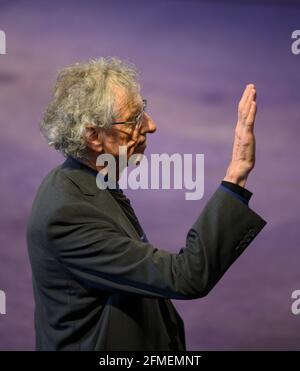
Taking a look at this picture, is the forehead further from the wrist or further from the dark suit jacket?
the wrist

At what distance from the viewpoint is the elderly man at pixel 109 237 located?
0.90 metres

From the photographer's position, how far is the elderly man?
90 cm

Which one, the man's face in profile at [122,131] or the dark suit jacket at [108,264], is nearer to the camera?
the dark suit jacket at [108,264]

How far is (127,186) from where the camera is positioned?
6.10 feet

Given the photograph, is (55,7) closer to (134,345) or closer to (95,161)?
(95,161)

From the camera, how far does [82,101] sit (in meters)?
1.04

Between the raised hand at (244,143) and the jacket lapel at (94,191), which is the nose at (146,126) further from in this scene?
the raised hand at (244,143)

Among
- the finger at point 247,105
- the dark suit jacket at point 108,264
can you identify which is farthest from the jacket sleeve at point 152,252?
the finger at point 247,105

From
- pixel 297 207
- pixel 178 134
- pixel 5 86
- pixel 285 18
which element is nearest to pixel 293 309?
pixel 297 207

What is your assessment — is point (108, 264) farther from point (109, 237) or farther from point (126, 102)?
point (126, 102)

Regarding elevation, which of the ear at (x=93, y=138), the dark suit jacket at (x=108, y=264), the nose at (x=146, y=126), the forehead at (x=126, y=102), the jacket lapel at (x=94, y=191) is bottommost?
the dark suit jacket at (x=108, y=264)

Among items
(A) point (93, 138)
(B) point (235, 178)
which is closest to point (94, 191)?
(A) point (93, 138)

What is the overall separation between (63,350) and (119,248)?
215mm

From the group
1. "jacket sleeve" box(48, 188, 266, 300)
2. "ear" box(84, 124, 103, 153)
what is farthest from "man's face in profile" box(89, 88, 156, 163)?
"jacket sleeve" box(48, 188, 266, 300)
